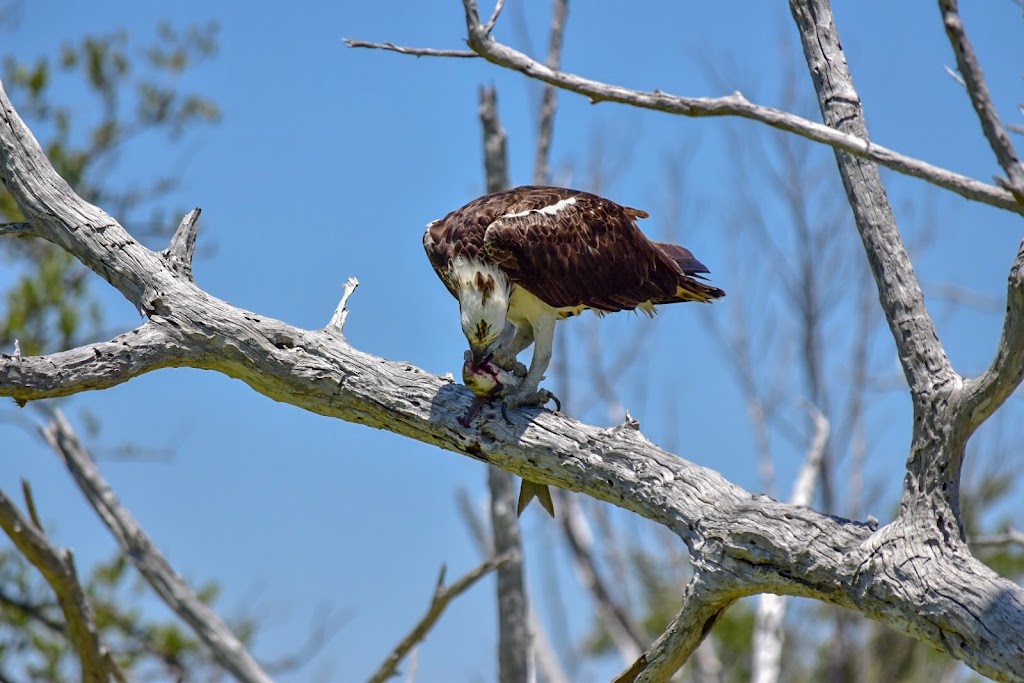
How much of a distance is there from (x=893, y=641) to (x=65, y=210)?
Answer: 42.3 feet

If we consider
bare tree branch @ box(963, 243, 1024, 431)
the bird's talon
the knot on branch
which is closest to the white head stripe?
the bird's talon

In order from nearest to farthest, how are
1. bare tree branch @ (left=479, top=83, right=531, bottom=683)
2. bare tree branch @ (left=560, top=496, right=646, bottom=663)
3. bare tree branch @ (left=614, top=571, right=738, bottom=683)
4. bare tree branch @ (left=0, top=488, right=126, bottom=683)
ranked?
bare tree branch @ (left=614, top=571, right=738, bottom=683), bare tree branch @ (left=0, top=488, right=126, bottom=683), bare tree branch @ (left=479, top=83, right=531, bottom=683), bare tree branch @ (left=560, top=496, right=646, bottom=663)

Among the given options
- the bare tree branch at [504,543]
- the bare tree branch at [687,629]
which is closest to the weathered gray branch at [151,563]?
the bare tree branch at [504,543]

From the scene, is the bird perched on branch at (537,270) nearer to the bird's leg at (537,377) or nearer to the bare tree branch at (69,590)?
the bird's leg at (537,377)

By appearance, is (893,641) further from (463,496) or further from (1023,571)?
(463,496)

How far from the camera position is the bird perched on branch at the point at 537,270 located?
4996mm

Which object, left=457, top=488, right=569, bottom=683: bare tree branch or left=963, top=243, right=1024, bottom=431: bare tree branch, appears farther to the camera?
left=457, top=488, right=569, bottom=683: bare tree branch

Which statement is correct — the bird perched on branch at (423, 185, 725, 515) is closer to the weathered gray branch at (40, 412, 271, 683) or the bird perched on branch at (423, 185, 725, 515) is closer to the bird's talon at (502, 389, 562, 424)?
the bird's talon at (502, 389, 562, 424)

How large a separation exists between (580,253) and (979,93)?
275 cm

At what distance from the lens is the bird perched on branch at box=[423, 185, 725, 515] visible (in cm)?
500

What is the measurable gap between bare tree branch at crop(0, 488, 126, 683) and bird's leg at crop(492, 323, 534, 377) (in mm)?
2640

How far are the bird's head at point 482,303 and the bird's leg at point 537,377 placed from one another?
0.23 metres

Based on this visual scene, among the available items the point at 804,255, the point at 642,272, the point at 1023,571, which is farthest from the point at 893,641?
the point at 642,272

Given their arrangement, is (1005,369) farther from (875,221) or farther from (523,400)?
(523,400)
